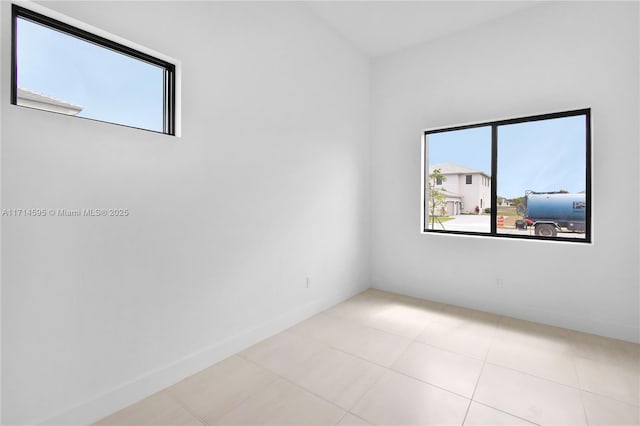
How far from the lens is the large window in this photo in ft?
9.74

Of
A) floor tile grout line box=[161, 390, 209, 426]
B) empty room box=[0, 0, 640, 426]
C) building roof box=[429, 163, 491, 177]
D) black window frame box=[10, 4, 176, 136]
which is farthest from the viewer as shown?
building roof box=[429, 163, 491, 177]

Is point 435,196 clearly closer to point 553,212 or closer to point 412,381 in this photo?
point 553,212

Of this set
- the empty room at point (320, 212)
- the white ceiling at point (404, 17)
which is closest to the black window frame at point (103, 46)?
the empty room at point (320, 212)

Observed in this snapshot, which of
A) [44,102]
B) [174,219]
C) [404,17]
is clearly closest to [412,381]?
[174,219]

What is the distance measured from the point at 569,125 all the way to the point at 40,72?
430 centimetres

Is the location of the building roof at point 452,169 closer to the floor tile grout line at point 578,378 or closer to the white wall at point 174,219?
→ the white wall at point 174,219

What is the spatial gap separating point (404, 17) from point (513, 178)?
217 cm

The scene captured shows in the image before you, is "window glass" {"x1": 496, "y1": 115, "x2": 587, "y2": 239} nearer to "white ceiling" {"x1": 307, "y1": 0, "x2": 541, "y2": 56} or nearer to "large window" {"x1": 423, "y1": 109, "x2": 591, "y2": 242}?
"large window" {"x1": 423, "y1": 109, "x2": 591, "y2": 242}

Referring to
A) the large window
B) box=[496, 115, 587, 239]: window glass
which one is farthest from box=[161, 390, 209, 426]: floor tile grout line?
box=[496, 115, 587, 239]: window glass

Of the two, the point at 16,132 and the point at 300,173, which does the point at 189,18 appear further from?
the point at 300,173

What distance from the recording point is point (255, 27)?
2518 mm

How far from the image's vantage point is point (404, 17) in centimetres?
323

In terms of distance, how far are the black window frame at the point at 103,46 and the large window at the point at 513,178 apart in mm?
3046

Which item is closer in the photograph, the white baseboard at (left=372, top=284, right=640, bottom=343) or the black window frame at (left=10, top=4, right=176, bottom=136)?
the black window frame at (left=10, top=4, right=176, bottom=136)
